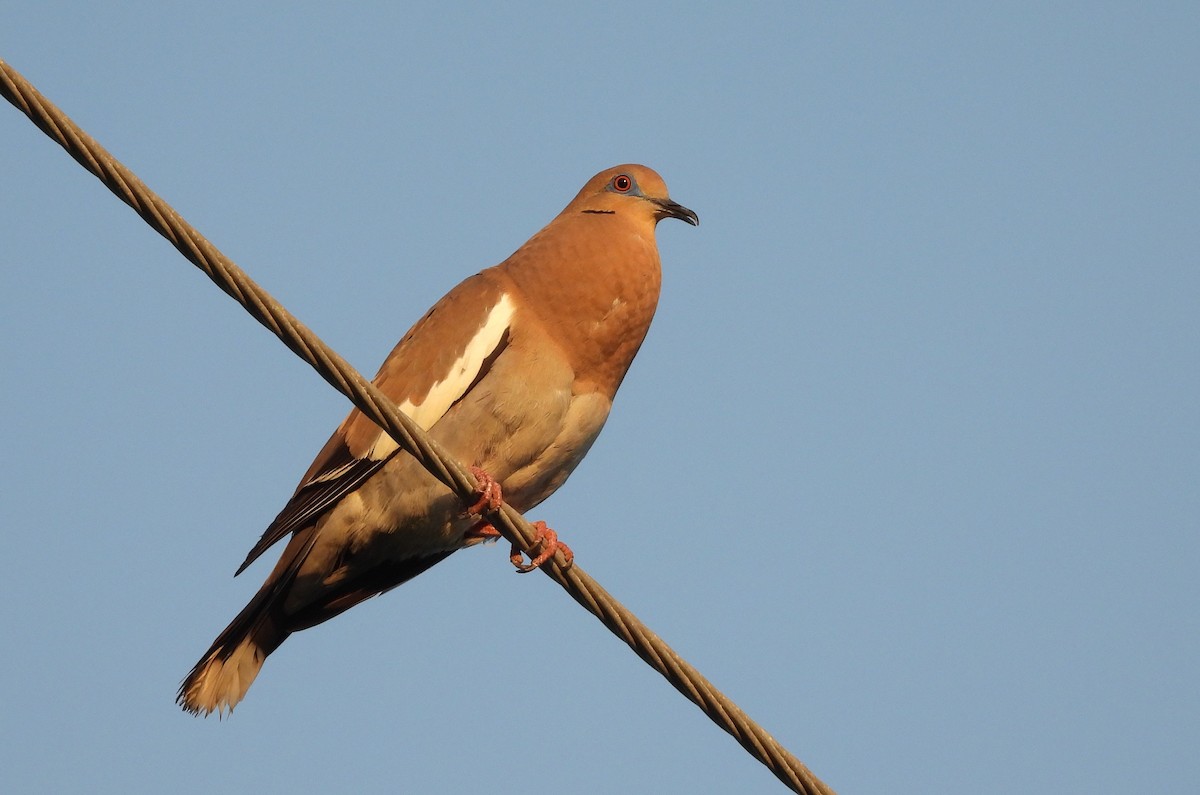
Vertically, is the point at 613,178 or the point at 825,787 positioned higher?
the point at 613,178

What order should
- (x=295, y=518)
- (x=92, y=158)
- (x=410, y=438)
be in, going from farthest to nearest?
(x=295, y=518), (x=410, y=438), (x=92, y=158)

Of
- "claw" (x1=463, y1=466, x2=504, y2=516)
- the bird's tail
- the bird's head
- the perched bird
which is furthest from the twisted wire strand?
the bird's head

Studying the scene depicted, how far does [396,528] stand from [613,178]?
198cm

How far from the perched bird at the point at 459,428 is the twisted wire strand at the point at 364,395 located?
108 centimetres

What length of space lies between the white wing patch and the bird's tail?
31.4 inches

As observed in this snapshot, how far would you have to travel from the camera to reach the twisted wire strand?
3031 millimetres

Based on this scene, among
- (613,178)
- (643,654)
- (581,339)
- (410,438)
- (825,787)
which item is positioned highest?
(613,178)

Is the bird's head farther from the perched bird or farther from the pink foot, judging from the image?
the pink foot

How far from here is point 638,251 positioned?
5.87 meters

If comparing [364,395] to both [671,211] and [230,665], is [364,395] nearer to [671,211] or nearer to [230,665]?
[230,665]

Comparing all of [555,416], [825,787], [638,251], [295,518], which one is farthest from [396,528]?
[825,787]

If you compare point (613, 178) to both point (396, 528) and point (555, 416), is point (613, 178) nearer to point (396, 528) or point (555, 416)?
point (555, 416)

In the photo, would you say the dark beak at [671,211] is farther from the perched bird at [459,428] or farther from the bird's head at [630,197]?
the perched bird at [459,428]

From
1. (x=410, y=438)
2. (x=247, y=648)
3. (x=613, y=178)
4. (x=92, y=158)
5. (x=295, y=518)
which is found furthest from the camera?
(x=613, y=178)
